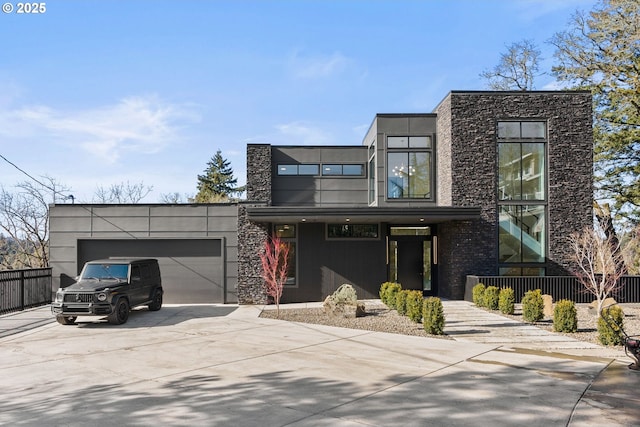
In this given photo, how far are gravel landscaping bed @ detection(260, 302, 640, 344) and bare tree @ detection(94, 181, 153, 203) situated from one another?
30.4m

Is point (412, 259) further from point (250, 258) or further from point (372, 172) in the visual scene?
point (250, 258)

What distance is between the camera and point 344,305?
1406 centimetres

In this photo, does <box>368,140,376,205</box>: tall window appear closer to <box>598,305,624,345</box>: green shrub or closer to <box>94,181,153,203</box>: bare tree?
<box>598,305,624,345</box>: green shrub

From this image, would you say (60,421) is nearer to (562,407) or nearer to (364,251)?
(562,407)

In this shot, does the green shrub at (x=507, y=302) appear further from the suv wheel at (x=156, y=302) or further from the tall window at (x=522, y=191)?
the suv wheel at (x=156, y=302)

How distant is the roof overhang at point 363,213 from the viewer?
53.0ft

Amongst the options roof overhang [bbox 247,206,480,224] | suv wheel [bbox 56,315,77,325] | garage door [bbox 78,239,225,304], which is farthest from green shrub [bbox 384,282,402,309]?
suv wheel [bbox 56,315,77,325]

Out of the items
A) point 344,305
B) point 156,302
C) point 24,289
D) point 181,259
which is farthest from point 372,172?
point 24,289

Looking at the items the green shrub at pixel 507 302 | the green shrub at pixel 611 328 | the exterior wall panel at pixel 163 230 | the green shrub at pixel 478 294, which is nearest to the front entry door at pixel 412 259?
the green shrub at pixel 478 294

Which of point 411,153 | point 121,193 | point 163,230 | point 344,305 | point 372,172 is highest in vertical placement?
point 121,193

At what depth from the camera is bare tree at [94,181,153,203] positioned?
134ft

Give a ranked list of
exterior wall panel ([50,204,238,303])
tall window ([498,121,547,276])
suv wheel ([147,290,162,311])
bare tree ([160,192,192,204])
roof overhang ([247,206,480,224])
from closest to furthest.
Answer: suv wheel ([147,290,162,311]) < roof overhang ([247,206,480,224]) < tall window ([498,121,547,276]) < exterior wall panel ([50,204,238,303]) < bare tree ([160,192,192,204])

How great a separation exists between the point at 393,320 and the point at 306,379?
6.60 metres

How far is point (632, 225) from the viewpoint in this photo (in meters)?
26.9
